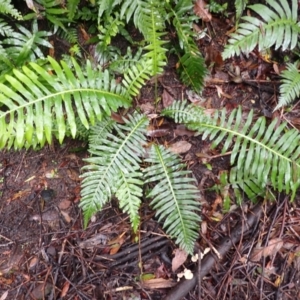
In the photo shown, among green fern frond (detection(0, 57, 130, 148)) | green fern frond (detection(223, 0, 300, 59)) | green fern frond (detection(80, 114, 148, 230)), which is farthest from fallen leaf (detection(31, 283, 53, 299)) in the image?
green fern frond (detection(223, 0, 300, 59))

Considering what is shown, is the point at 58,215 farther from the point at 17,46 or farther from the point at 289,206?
the point at 289,206

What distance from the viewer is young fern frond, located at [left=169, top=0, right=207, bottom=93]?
10.6 feet

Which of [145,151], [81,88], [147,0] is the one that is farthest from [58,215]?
[147,0]

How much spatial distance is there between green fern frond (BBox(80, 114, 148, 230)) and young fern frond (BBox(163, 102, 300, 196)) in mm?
400

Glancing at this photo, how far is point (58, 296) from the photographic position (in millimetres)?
3059

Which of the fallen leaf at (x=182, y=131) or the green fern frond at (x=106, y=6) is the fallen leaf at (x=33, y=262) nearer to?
the fallen leaf at (x=182, y=131)

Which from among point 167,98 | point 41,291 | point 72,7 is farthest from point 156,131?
point 41,291

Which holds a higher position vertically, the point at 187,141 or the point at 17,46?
the point at 17,46

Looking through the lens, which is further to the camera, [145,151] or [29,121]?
[145,151]

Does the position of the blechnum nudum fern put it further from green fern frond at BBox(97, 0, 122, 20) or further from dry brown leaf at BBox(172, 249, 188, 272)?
dry brown leaf at BBox(172, 249, 188, 272)

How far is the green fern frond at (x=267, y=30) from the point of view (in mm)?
3164

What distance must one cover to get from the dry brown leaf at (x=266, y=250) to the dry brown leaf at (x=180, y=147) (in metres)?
0.96

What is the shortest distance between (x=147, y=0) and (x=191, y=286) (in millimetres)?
2198

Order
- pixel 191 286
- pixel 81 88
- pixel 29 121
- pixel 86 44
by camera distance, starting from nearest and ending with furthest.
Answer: pixel 29 121, pixel 81 88, pixel 191 286, pixel 86 44
